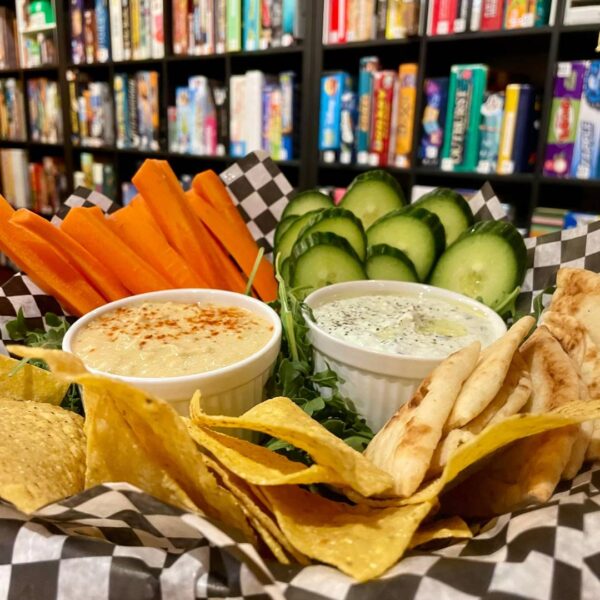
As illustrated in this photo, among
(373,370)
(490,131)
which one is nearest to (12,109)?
(490,131)

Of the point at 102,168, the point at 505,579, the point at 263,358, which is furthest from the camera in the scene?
the point at 102,168

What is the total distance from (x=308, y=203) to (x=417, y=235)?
330 mm

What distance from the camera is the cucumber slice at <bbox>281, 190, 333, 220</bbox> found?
1.53 m

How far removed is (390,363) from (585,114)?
177 centimetres

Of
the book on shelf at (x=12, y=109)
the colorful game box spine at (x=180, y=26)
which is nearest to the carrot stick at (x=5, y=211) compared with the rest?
the colorful game box spine at (x=180, y=26)

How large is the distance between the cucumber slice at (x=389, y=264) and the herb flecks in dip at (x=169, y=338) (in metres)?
0.34

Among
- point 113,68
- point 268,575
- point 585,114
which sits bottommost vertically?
point 268,575

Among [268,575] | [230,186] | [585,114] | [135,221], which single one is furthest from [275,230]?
[585,114]

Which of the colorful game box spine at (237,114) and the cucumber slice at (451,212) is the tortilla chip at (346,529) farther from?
the colorful game box spine at (237,114)

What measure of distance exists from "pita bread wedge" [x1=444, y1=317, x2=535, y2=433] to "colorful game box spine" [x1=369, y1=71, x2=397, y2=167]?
210cm

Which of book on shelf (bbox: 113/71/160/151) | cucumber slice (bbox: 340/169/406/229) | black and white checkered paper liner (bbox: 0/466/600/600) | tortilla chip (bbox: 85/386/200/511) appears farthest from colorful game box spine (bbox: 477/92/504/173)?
tortilla chip (bbox: 85/386/200/511)

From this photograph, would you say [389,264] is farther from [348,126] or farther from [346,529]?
[348,126]

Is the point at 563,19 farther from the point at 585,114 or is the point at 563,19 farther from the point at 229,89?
the point at 229,89

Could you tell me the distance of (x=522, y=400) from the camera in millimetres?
767
